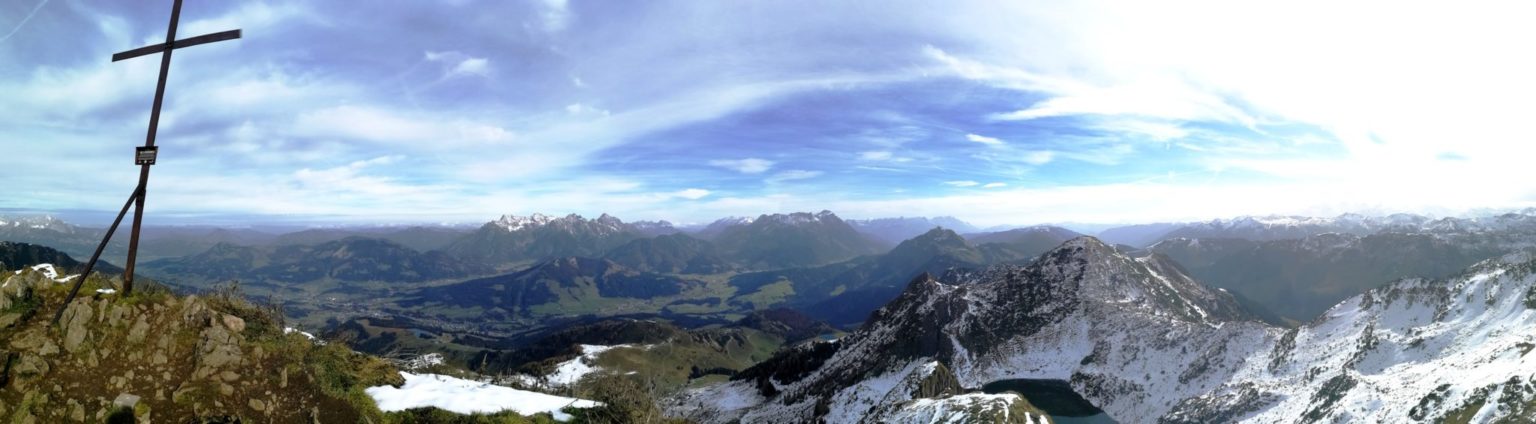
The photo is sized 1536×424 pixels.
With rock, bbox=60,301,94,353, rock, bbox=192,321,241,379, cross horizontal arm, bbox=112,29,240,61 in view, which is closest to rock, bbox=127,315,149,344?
rock, bbox=60,301,94,353

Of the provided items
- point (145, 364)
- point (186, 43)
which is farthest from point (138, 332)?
point (186, 43)

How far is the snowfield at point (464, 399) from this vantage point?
20953 millimetres

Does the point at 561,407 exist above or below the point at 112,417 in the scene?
below

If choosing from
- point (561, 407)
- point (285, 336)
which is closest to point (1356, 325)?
point (561, 407)

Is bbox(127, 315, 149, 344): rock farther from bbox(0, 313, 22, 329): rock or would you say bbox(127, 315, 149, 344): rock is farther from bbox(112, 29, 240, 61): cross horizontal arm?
bbox(112, 29, 240, 61): cross horizontal arm

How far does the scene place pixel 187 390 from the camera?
1580cm

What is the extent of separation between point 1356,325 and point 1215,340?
83.2 ft

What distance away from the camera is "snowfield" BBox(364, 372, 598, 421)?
20953 millimetres

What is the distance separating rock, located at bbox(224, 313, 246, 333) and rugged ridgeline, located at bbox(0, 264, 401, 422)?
0.10 ft

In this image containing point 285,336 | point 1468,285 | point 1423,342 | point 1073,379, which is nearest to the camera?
point 285,336

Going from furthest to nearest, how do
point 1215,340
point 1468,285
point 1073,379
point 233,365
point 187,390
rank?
point 1073,379, point 1215,340, point 1468,285, point 233,365, point 187,390

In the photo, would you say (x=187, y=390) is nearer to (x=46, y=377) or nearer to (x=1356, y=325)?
(x=46, y=377)

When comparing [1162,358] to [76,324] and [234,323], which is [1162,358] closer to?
[234,323]

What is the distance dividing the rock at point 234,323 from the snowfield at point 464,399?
4.57 metres
